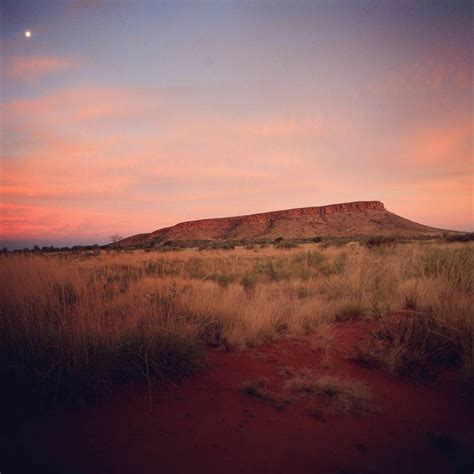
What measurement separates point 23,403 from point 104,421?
0.77 m

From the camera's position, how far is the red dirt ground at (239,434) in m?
1.99

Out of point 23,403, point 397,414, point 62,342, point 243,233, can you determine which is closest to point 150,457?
point 23,403

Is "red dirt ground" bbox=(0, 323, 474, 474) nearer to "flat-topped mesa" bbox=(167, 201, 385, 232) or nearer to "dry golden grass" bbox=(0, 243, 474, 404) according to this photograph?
"dry golden grass" bbox=(0, 243, 474, 404)

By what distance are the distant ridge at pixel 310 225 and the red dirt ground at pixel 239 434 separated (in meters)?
52.4

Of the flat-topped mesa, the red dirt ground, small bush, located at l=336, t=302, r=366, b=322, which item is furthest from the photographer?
the flat-topped mesa

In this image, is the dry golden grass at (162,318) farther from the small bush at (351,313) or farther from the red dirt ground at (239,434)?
the red dirt ground at (239,434)

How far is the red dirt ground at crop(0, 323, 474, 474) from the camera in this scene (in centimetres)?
199

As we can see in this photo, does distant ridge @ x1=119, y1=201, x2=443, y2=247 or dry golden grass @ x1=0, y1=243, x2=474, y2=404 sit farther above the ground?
distant ridge @ x1=119, y1=201, x2=443, y2=247

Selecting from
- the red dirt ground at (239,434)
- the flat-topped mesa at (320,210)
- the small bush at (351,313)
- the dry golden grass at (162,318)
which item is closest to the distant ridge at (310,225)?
the flat-topped mesa at (320,210)

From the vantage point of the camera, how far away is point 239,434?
230 centimetres

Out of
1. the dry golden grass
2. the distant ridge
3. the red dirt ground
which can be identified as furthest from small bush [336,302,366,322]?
the distant ridge

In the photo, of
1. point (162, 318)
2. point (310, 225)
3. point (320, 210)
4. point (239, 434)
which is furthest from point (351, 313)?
point (320, 210)

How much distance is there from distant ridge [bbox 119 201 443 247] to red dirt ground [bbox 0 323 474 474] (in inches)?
2063

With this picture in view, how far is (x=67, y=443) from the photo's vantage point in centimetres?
214
